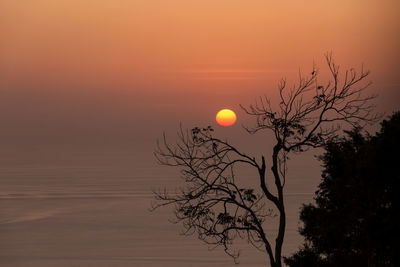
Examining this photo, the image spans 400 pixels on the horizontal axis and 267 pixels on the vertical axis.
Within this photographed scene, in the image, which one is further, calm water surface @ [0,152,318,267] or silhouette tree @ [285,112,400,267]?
calm water surface @ [0,152,318,267]

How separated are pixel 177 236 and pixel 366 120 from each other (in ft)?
234

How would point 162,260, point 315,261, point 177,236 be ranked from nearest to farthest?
1. point 315,261
2. point 162,260
3. point 177,236

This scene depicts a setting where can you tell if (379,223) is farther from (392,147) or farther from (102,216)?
(102,216)

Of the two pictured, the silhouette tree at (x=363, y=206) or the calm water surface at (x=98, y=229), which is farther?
the calm water surface at (x=98, y=229)

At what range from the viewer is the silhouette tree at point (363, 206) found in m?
17.6

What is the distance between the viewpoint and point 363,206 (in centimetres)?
1825

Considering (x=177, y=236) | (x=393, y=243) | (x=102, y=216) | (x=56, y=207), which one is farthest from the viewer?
(x=56, y=207)

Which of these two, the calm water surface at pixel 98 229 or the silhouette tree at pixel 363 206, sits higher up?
the calm water surface at pixel 98 229

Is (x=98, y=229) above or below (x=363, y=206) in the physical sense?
above

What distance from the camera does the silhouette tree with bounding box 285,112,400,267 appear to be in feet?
57.7

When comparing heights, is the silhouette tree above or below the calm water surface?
below

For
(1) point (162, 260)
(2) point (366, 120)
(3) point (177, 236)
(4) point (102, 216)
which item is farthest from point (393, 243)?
(4) point (102, 216)

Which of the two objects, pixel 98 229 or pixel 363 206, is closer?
pixel 363 206

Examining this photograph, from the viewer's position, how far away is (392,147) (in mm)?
17953
